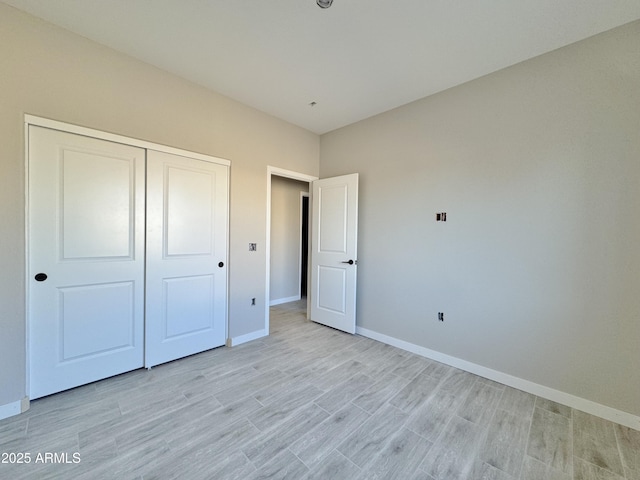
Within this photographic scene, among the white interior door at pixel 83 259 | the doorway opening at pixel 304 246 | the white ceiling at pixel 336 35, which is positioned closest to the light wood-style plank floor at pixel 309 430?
the white interior door at pixel 83 259

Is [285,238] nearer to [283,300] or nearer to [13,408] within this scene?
[283,300]

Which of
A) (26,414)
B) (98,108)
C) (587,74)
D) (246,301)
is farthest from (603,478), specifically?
(98,108)

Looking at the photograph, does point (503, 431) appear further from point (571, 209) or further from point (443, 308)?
point (571, 209)

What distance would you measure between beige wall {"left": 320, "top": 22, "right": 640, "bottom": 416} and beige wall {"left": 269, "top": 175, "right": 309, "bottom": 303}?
7.97 feet

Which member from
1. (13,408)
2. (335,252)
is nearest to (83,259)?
(13,408)

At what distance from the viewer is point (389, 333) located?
3.22 metres

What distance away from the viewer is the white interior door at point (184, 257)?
2.51 m

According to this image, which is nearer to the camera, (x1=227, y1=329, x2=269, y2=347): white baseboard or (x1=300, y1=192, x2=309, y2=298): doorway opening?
(x1=227, y1=329, x2=269, y2=347): white baseboard

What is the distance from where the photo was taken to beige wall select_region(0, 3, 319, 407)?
1828 mm

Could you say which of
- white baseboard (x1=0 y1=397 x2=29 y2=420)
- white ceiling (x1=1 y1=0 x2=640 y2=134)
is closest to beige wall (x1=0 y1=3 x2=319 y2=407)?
white baseboard (x1=0 y1=397 x2=29 y2=420)

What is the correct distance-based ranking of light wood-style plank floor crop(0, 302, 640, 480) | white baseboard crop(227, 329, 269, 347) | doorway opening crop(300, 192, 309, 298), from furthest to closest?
doorway opening crop(300, 192, 309, 298), white baseboard crop(227, 329, 269, 347), light wood-style plank floor crop(0, 302, 640, 480)

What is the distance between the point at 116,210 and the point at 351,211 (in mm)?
2540

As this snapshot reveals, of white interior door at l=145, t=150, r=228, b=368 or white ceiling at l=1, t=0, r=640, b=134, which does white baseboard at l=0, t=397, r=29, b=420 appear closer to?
white interior door at l=145, t=150, r=228, b=368

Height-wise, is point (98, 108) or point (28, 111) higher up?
point (98, 108)
